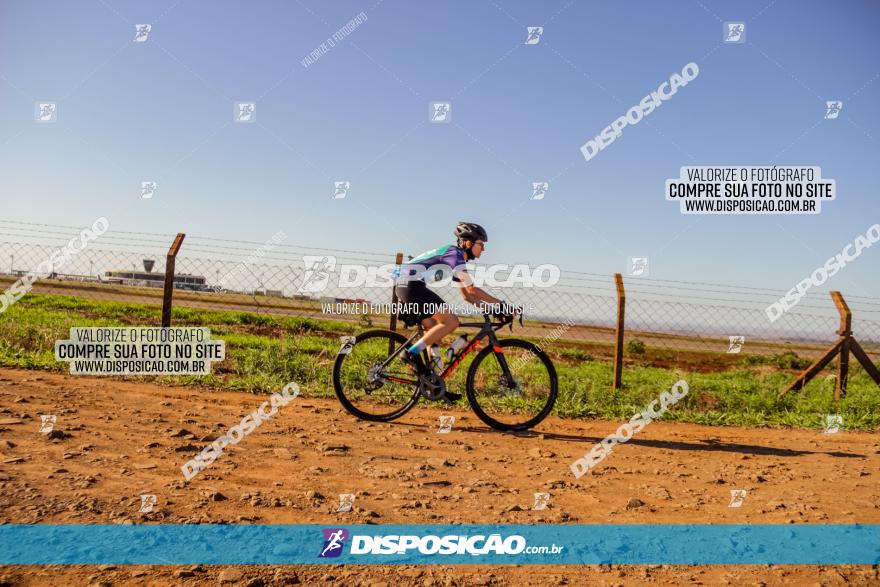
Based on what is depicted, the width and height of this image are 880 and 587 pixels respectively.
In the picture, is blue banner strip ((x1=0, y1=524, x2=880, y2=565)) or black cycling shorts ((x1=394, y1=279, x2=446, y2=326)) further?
black cycling shorts ((x1=394, y1=279, x2=446, y2=326))

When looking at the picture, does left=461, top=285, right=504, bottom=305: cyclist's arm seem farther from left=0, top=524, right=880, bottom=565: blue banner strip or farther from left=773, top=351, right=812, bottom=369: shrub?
left=773, top=351, right=812, bottom=369: shrub

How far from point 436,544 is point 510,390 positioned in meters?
3.51

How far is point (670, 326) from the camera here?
36.9 feet

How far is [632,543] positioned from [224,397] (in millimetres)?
5149

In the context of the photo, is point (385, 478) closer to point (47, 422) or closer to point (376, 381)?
point (376, 381)

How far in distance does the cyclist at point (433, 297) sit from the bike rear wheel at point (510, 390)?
40 cm

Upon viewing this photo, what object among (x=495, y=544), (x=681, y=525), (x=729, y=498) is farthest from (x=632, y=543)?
(x=729, y=498)

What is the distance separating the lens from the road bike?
6020 mm

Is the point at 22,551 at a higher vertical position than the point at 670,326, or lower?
lower

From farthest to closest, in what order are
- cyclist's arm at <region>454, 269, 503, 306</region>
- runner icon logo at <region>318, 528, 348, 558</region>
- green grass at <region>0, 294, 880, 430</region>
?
green grass at <region>0, 294, 880, 430</region>
cyclist's arm at <region>454, 269, 503, 306</region>
runner icon logo at <region>318, 528, 348, 558</region>

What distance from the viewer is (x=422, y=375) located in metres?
6.00

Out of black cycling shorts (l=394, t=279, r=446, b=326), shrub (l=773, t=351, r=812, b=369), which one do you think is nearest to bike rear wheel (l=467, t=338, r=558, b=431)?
black cycling shorts (l=394, t=279, r=446, b=326)

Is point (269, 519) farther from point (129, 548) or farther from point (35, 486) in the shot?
point (35, 486)

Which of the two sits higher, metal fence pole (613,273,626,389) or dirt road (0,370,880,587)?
metal fence pole (613,273,626,389)
